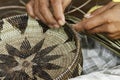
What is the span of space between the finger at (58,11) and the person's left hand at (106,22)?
7 cm

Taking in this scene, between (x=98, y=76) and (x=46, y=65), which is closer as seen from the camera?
(x=98, y=76)

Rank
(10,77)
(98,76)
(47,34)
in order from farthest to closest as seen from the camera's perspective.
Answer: (47,34), (10,77), (98,76)

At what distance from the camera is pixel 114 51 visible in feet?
3.30

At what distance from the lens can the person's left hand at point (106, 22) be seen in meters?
0.87

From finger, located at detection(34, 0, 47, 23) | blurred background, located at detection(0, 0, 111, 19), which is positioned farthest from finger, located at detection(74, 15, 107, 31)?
blurred background, located at detection(0, 0, 111, 19)

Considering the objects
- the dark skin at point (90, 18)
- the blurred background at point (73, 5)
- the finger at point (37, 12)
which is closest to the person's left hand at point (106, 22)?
the dark skin at point (90, 18)

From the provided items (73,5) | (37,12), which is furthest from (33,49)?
(73,5)

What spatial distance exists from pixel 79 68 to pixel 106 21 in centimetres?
17

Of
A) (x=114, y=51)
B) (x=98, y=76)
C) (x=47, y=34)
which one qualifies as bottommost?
(x=98, y=76)

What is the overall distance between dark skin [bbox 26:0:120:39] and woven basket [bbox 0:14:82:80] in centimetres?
6

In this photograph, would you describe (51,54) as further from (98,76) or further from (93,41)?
(98,76)

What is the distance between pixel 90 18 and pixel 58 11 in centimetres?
10

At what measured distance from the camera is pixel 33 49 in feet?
3.49

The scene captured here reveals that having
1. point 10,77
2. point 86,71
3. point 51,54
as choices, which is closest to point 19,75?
point 10,77
